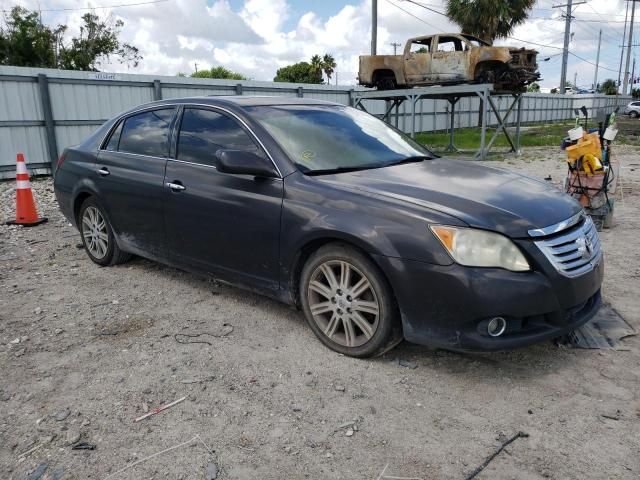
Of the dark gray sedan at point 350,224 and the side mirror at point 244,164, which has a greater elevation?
the side mirror at point 244,164

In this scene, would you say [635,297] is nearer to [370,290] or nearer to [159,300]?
[370,290]

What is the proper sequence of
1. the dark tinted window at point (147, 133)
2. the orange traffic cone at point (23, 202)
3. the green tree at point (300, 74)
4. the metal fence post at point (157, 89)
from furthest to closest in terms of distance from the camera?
1. the green tree at point (300, 74)
2. the metal fence post at point (157, 89)
3. the orange traffic cone at point (23, 202)
4. the dark tinted window at point (147, 133)

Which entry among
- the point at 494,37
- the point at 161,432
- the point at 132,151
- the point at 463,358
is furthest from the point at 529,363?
the point at 494,37

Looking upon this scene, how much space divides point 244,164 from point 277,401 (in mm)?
1472

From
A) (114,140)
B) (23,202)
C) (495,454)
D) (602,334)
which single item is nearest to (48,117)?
(23,202)

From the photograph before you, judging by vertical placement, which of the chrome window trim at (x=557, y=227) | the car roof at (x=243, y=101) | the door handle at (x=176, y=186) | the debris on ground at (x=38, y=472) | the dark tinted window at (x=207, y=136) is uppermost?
the car roof at (x=243, y=101)

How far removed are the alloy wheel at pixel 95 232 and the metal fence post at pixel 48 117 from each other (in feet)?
25.1

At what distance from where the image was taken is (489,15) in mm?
27859

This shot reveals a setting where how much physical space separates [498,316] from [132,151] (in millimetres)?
3300

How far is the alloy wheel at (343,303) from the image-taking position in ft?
10.3

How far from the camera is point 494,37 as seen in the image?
2922 centimetres

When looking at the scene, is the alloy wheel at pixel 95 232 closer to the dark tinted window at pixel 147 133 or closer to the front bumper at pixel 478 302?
the dark tinted window at pixel 147 133

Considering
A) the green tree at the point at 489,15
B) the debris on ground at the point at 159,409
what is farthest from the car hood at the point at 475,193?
the green tree at the point at 489,15

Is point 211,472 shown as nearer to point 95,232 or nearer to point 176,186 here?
point 176,186
